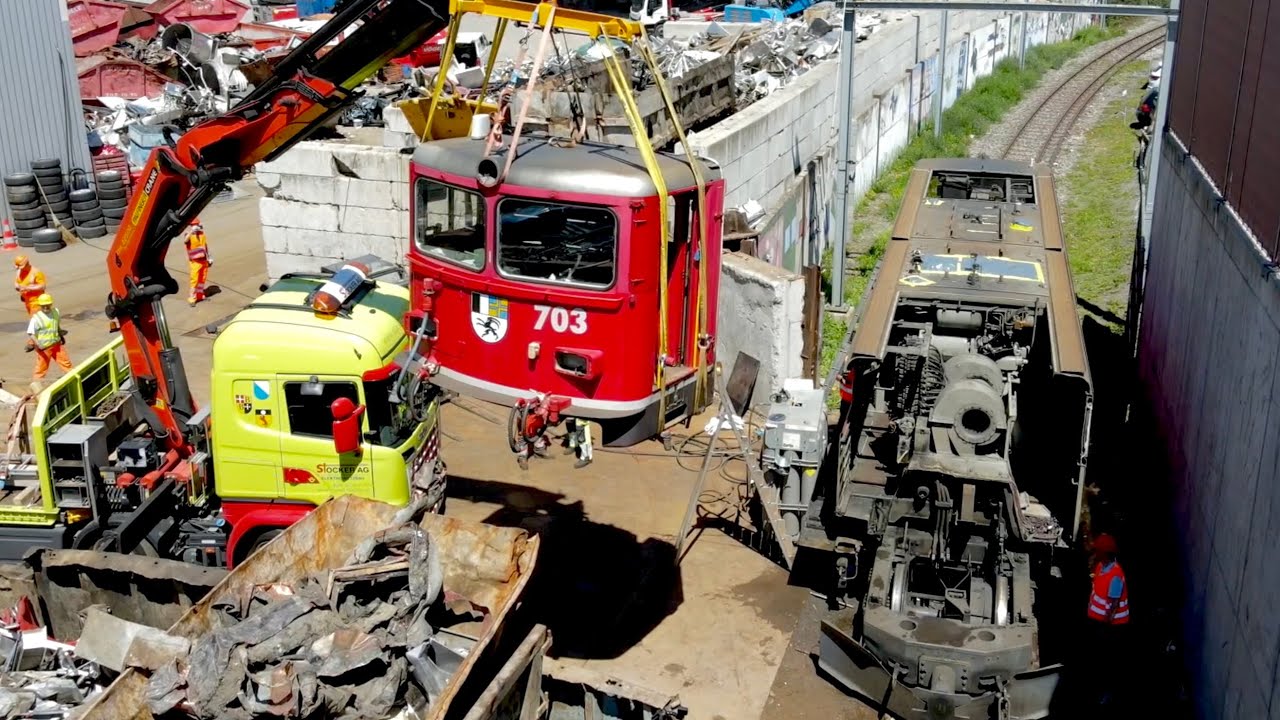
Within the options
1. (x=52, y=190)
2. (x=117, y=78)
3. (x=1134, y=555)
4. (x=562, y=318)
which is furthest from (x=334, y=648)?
(x=117, y=78)

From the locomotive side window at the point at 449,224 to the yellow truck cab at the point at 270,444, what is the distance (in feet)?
2.50

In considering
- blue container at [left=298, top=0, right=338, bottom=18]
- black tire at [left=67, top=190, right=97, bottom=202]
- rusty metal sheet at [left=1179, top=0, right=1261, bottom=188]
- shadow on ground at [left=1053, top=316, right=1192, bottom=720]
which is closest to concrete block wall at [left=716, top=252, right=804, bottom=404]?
shadow on ground at [left=1053, top=316, right=1192, bottom=720]

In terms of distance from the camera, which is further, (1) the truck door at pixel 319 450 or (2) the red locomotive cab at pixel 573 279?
(1) the truck door at pixel 319 450

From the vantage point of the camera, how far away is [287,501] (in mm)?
9992

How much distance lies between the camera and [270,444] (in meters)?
9.81

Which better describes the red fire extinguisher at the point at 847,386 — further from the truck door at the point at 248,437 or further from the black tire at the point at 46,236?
the black tire at the point at 46,236

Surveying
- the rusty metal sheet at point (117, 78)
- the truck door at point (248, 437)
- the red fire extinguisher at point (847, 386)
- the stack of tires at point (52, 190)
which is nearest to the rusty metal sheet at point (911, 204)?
the red fire extinguisher at point (847, 386)

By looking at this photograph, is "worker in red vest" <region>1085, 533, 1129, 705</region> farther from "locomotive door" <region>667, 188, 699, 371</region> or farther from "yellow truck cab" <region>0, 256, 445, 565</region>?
"yellow truck cab" <region>0, 256, 445, 565</region>

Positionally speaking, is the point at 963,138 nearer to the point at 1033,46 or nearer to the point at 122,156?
the point at 1033,46

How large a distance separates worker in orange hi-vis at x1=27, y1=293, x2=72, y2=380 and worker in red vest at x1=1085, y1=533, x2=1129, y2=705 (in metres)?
Answer: 12.2

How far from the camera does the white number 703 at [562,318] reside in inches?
336

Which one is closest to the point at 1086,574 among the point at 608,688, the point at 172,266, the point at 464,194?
the point at 608,688

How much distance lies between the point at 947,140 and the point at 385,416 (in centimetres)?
2368

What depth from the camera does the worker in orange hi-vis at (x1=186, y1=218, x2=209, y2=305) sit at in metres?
18.1
